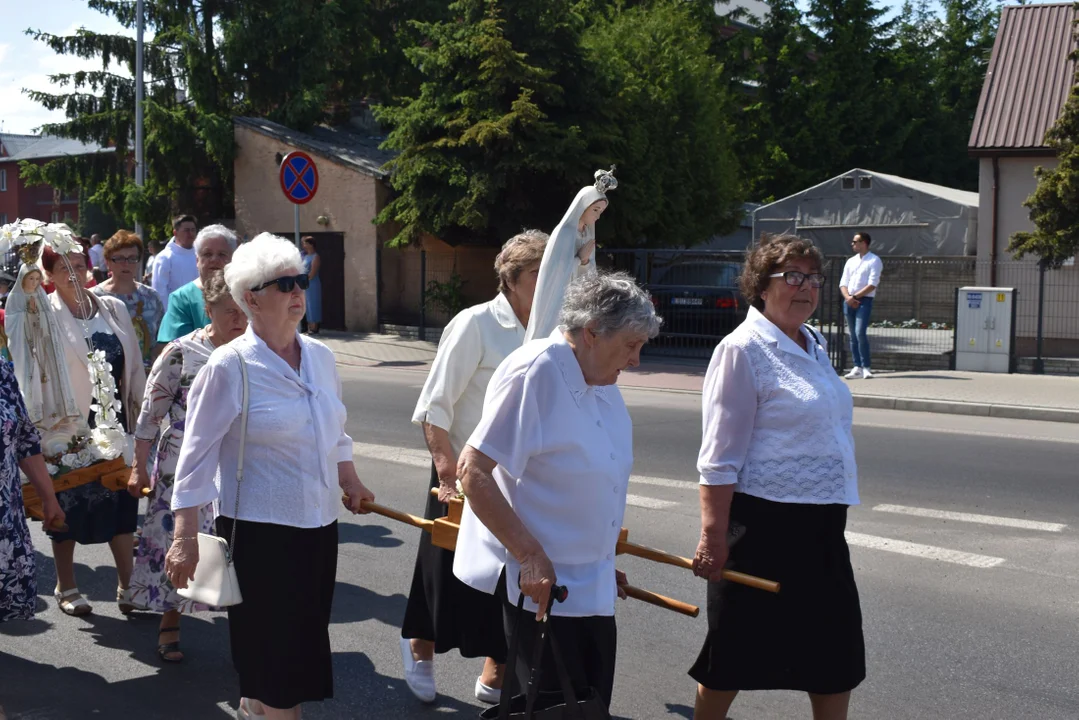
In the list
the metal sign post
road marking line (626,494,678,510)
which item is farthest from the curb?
the metal sign post

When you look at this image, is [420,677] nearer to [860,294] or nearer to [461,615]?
[461,615]

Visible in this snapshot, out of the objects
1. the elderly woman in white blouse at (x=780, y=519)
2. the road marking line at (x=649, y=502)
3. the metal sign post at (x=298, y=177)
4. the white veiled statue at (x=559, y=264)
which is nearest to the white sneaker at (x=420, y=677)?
the elderly woman in white blouse at (x=780, y=519)

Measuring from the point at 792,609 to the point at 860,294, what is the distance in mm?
12966

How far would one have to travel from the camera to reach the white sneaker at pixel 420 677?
4609 millimetres

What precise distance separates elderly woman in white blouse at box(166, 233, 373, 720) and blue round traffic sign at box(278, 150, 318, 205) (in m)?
13.6

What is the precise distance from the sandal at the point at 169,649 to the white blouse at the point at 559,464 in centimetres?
248

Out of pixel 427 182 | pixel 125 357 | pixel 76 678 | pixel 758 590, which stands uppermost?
pixel 427 182

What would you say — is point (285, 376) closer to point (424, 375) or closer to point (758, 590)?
point (758, 590)

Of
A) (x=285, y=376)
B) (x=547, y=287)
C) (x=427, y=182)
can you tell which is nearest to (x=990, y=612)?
(x=547, y=287)

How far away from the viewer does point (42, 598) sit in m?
6.15

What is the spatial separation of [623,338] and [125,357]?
3.97 meters

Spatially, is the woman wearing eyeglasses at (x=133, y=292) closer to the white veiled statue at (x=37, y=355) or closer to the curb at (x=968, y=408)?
the white veiled statue at (x=37, y=355)

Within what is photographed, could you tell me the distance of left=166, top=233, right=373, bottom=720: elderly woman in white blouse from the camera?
375cm

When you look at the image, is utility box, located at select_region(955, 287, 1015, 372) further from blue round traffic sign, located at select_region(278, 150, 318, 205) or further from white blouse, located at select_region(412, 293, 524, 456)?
white blouse, located at select_region(412, 293, 524, 456)
